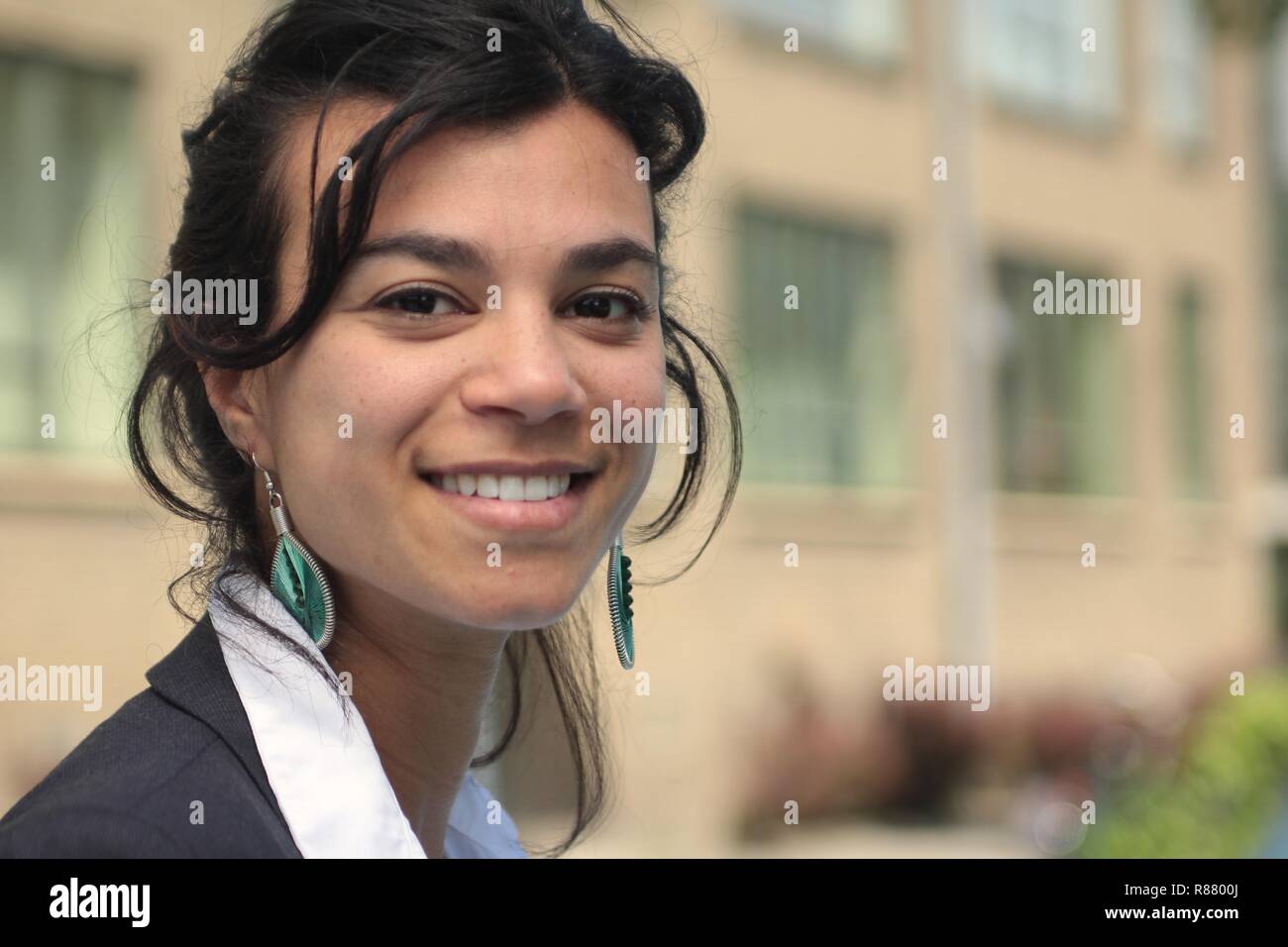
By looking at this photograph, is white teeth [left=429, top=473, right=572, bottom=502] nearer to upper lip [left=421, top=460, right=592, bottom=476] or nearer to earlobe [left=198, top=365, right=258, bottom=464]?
upper lip [left=421, top=460, right=592, bottom=476]

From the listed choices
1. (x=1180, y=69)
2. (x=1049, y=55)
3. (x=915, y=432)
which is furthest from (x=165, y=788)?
(x=1180, y=69)

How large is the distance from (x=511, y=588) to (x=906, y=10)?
42.5ft

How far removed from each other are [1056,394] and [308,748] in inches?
580

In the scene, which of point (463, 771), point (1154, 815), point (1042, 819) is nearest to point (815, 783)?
point (1042, 819)

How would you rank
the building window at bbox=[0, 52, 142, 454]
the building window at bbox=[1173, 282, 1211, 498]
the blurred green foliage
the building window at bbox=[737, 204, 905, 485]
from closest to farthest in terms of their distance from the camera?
the blurred green foliage < the building window at bbox=[0, 52, 142, 454] < the building window at bbox=[737, 204, 905, 485] < the building window at bbox=[1173, 282, 1211, 498]

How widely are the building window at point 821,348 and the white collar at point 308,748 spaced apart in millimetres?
10215

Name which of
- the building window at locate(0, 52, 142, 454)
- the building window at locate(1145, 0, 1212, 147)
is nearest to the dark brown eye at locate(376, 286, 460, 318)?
the building window at locate(0, 52, 142, 454)

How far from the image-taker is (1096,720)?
13.4 m

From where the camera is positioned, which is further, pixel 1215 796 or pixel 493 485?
pixel 1215 796

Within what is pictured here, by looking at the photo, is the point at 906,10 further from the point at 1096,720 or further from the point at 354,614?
the point at 354,614

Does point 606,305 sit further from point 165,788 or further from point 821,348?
point 821,348

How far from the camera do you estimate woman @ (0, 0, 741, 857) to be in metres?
1.55

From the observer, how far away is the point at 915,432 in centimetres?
1363

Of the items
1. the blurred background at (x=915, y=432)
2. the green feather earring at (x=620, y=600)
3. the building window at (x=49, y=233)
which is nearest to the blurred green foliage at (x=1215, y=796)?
the blurred background at (x=915, y=432)
